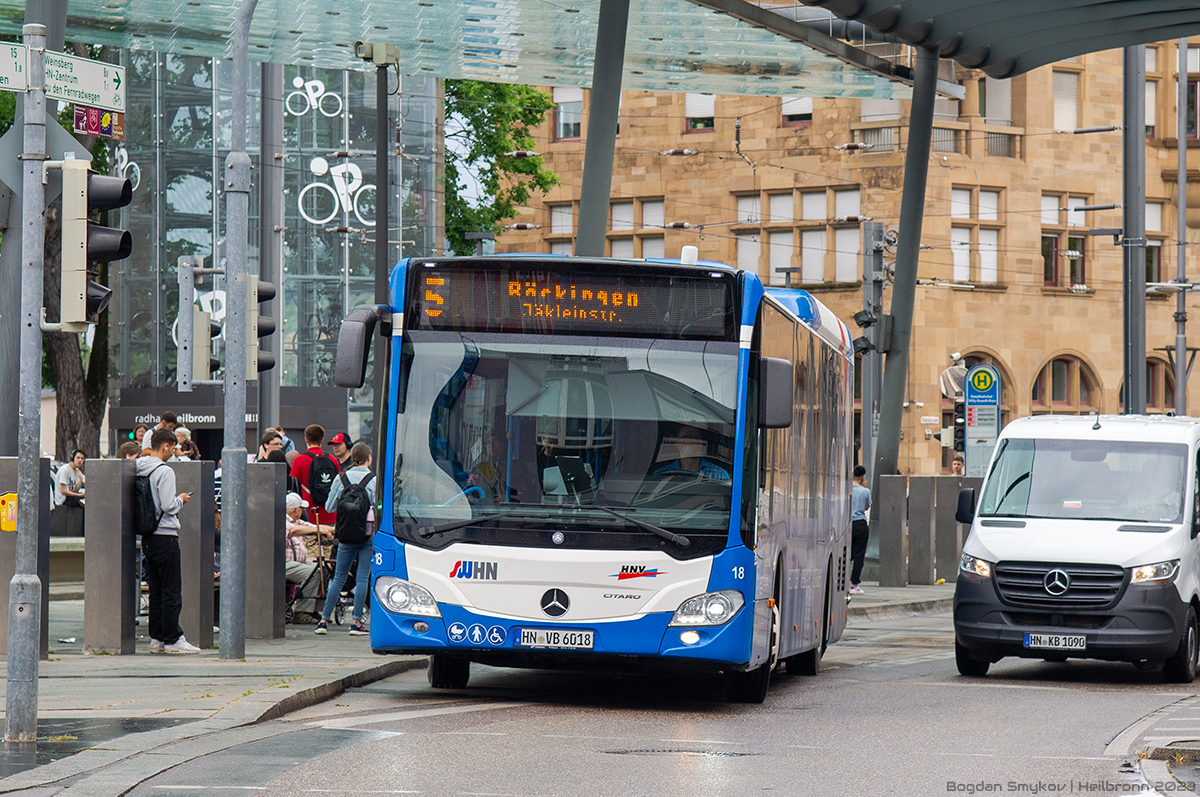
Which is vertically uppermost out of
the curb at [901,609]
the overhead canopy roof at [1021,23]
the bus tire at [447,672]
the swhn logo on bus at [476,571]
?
the overhead canopy roof at [1021,23]

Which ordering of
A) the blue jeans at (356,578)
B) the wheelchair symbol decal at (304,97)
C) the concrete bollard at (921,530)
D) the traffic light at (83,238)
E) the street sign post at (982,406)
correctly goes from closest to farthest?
the traffic light at (83,238), the blue jeans at (356,578), the street sign post at (982,406), the concrete bollard at (921,530), the wheelchair symbol decal at (304,97)

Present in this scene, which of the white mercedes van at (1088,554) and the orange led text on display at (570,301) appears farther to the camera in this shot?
the white mercedes van at (1088,554)

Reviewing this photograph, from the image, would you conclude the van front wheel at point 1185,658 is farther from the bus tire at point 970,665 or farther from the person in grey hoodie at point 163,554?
the person in grey hoodie at point 163,554

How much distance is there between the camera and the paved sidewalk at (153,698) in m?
9.04

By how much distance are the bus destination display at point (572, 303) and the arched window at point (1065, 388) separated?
4833 centimetres

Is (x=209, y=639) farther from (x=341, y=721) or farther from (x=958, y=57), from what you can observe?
(x=958, y=57)

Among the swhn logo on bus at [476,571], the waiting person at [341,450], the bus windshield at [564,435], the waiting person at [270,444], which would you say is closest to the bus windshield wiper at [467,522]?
the bus windshield at [564,435]

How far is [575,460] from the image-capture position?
39.4 ft

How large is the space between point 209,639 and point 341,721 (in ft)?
16.2

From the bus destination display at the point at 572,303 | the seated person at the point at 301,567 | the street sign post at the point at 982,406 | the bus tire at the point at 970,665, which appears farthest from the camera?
the street sign post at the point at 982,406

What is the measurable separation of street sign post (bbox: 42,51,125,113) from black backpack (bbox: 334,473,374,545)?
6787 millimetres

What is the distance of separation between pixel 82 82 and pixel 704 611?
→ 15.8ft

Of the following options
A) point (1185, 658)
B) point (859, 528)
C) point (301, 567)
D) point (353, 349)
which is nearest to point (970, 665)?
point (1185, 658)

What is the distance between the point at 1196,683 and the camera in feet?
50.6
